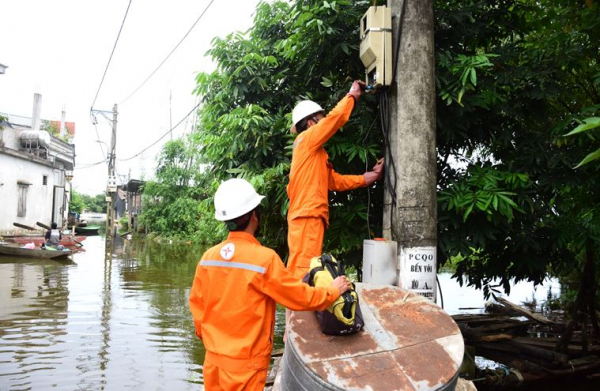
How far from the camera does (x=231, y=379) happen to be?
2789 mm

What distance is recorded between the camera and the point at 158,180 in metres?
32.5

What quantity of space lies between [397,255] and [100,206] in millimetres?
87905

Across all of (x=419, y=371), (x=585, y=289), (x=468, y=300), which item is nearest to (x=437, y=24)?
(x=419, y=371)

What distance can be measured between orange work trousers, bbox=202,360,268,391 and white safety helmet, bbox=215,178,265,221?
34.4 inches

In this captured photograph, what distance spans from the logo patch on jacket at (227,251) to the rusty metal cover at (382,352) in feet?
1.96

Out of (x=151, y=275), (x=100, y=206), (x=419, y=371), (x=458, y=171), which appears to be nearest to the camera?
(x=419, y=371)

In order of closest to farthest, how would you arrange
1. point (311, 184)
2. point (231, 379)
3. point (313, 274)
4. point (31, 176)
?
point (231, 379)
point (313, 274)
point (311, 184)
point (31, 176)

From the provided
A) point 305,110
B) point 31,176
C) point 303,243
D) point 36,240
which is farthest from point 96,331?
point 31,176

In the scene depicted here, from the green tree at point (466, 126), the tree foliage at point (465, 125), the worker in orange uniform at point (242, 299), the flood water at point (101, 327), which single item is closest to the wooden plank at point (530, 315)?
the flood water at point (101, 327)

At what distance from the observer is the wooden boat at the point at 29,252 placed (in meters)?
A: 18.8

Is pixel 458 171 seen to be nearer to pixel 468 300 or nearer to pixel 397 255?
pixel 397 255

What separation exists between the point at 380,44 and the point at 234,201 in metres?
1.82

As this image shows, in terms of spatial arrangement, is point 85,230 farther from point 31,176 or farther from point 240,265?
point 240,265

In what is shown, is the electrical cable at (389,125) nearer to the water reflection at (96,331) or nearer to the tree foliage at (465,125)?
the tree foliage at (465,125)
